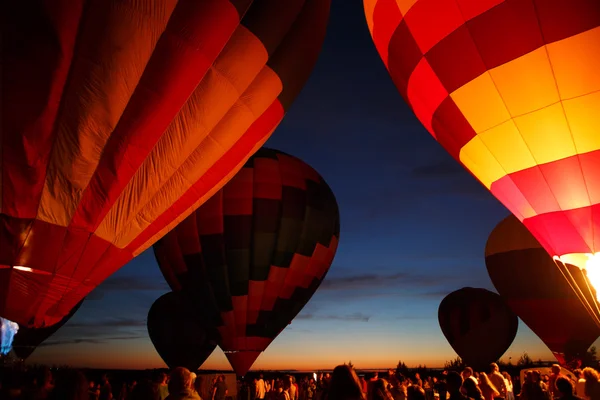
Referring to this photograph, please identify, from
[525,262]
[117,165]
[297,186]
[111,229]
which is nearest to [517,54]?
[117,165]

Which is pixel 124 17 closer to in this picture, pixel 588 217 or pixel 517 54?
pixel 517 54

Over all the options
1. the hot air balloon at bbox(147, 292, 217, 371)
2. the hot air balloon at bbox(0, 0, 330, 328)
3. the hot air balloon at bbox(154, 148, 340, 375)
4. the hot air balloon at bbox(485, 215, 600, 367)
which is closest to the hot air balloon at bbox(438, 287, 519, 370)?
the hot air balloon at bbox(485, 215, 600, 367)

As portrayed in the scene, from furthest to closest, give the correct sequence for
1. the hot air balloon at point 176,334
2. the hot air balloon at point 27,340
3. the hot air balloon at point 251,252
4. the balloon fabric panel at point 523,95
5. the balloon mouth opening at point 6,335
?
the hot air balloon at point 176,334, the hot air balloon at point 27,340, the balloon mouth opening at point 6,335, the hot air balloon at point 251,252, the balloon fabric panel at point 523,95

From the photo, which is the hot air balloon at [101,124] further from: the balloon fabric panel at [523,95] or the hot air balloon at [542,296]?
the hot air balloon at [542,296]

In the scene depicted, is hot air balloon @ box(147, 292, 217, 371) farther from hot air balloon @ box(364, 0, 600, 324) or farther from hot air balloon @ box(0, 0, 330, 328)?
hot air balloon @ box(364, 0, 600, 324)

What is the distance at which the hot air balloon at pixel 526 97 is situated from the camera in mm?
5180

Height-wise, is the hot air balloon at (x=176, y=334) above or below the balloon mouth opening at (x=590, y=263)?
above

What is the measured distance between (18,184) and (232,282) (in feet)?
21.5

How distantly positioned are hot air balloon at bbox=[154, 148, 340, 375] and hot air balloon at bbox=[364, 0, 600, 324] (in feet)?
16.7

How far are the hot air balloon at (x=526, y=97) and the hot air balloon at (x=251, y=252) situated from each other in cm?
510

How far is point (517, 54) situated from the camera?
544 centimetres

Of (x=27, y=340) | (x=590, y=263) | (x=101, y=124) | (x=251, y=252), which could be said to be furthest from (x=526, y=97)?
(x=27, y=340)

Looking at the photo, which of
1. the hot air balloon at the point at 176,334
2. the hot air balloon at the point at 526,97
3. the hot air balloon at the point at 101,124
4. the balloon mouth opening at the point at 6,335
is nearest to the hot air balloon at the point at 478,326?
the hot air balloon at the point at 176,334

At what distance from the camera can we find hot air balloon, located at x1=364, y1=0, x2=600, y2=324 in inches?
204
